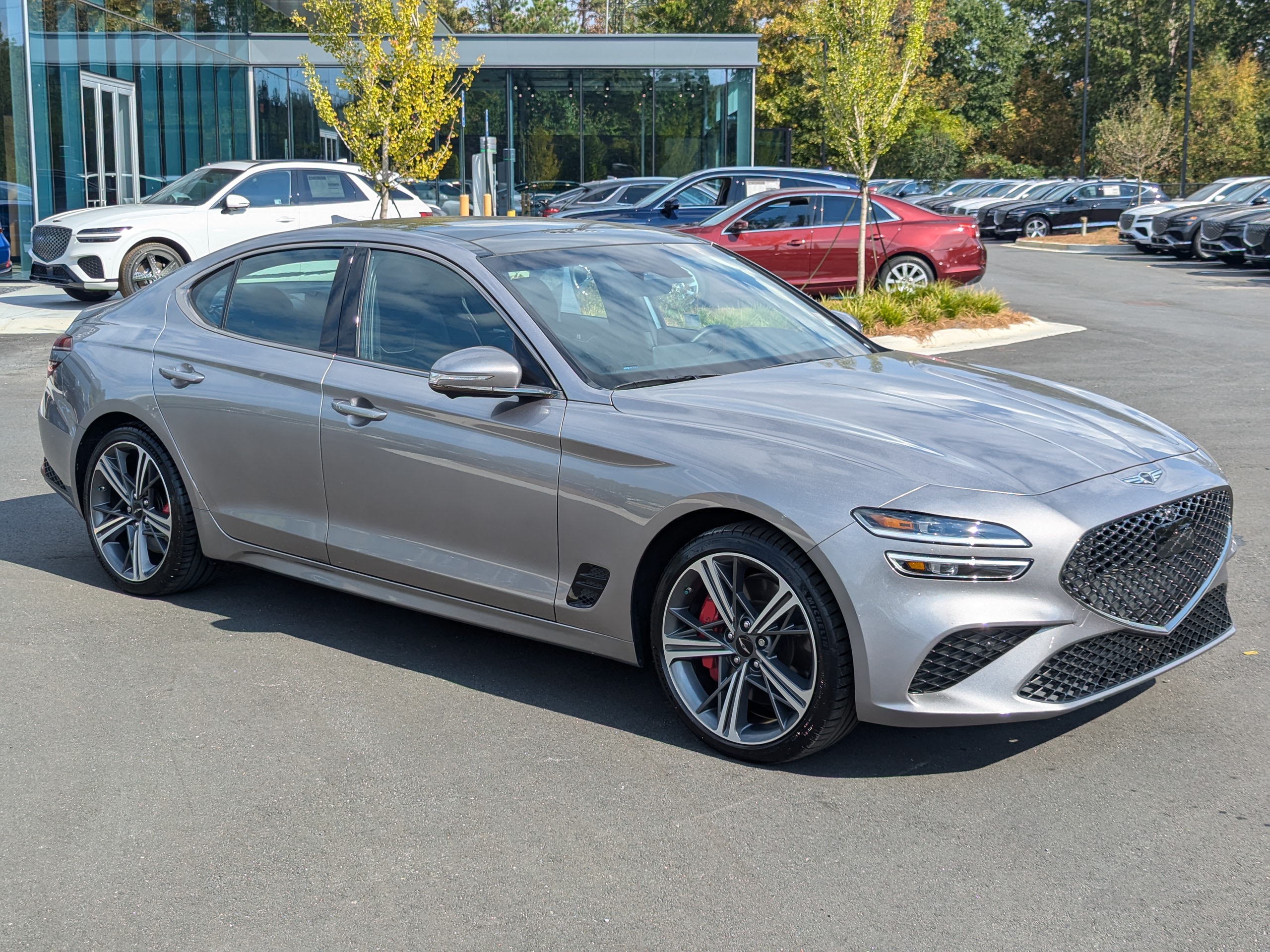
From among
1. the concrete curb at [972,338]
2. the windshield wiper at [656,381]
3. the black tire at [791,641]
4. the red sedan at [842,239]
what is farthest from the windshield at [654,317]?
the red sedan at [842,239]

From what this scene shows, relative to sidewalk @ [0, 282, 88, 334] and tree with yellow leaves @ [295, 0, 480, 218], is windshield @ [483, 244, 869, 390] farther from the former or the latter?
tree with yellow leaves @ [295, 0, 480, 218]

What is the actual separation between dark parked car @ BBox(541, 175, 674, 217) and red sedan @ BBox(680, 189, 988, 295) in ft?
19.4

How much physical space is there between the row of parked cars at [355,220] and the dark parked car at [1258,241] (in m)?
11.2

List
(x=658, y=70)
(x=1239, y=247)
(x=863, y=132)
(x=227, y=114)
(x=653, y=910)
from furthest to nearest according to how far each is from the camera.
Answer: (x=658, y=70)
(x=227, y=114)
(x=1239, y=247)
(x=863, y=132)
(x=653, y=910)

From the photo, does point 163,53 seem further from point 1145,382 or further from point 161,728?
point 161,728

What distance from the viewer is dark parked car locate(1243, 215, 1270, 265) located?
85.5ft

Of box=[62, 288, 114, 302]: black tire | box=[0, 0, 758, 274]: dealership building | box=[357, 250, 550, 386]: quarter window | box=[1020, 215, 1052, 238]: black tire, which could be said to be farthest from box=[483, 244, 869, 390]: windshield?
box=[1020, 215, 1052, 238]: black tire

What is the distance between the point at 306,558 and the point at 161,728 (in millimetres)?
987

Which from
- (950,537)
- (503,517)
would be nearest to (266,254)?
(503,517)

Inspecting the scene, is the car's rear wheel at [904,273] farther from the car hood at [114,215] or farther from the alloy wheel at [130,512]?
the alloy wheel at [130,512]

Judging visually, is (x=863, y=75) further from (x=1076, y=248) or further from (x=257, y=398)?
(x=1076, y=248)

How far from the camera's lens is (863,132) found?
16.6 meters

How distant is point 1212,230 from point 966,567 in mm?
27963

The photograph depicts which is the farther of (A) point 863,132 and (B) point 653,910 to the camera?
(A) point 863,132
